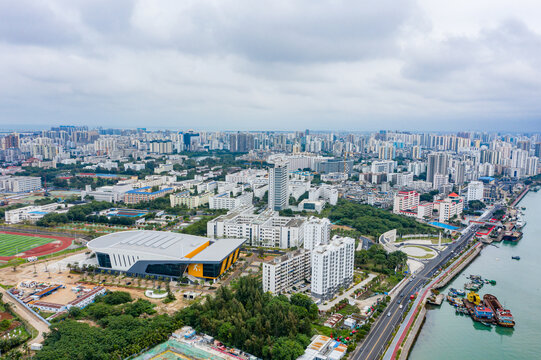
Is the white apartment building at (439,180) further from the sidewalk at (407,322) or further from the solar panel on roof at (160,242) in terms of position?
the solar panel on roof at (160,242)

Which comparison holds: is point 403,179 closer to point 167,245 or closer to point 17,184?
point 167,245

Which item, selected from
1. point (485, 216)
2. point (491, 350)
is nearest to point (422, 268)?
point (491, 350)

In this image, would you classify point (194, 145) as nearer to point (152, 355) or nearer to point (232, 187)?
point (232, 187)

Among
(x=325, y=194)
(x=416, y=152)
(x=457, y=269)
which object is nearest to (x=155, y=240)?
(x=457, y=269)

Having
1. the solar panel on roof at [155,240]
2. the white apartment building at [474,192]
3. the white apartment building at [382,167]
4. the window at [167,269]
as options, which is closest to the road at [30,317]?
the window at [167,269]

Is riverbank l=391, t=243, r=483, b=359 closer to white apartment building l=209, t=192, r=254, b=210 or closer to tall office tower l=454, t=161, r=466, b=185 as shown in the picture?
white apartment building l=209, t=192, r=254, b=210

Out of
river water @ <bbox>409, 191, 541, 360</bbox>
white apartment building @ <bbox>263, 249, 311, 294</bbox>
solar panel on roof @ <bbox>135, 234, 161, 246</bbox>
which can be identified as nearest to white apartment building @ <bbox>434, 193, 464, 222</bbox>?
river water @ <bbox>409, 191, 541, 360</bbox>
